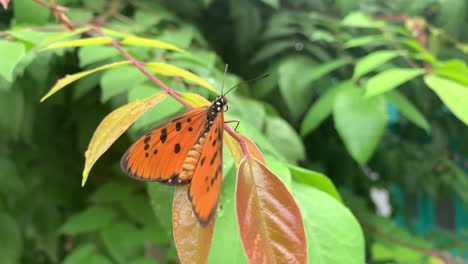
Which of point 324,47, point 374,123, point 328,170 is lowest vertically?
point 328,170

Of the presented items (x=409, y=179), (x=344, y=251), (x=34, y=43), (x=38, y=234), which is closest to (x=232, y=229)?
(x=344, y=251)

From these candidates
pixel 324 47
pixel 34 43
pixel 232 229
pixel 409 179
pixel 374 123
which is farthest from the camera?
pixel 409 179

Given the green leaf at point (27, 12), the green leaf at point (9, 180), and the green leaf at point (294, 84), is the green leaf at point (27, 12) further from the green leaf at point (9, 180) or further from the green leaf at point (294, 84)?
the green leaf at point (294, 84)

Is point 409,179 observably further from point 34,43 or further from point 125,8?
point 34,43

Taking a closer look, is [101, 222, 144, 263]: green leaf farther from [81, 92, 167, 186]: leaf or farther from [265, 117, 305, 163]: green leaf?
[81, 92, 167, 186]: leaf

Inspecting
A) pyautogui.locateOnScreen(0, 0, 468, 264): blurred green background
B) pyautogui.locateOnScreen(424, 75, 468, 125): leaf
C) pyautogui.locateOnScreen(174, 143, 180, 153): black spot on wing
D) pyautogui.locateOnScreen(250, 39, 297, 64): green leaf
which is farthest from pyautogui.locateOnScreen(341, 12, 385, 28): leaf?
pyautogui.locateOnScreen(174, 143, 180, 153): black spot on wing

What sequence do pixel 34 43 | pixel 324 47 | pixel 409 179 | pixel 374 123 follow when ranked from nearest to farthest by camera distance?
1. pixel 34 43
2. pixel 374 123
3. pixel 324 47
4. pixel 409 179

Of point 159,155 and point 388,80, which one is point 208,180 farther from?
point 388,80
